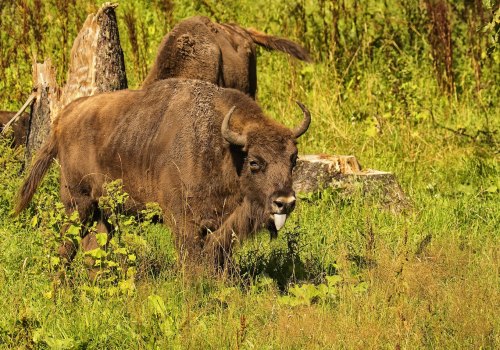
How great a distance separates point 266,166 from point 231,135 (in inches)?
14.9

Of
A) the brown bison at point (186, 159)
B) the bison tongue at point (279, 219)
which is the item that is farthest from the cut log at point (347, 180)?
the bison tongue at point (279, 219)

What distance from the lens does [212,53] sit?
7680 millimetres

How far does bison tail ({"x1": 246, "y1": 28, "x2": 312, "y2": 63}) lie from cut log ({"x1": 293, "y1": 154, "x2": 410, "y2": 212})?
2769mm

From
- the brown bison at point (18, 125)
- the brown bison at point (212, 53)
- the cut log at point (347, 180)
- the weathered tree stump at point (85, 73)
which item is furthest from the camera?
the brown bison at point (18, 125)

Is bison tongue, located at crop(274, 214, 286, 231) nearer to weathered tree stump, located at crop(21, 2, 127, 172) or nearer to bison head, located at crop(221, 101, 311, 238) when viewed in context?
bison head, located at crop(221, 101, 311, 238)

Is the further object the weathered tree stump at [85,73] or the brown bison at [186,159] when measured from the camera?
the weathered tree stump at [85,73]

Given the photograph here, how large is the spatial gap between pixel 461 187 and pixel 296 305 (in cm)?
353

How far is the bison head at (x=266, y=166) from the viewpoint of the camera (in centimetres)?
447

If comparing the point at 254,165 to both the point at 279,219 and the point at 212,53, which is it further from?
the point at 212,53

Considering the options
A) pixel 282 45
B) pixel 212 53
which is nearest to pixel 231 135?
pixel 212 53

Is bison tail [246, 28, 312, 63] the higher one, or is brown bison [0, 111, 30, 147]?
bison tail [246, 28, 312, 63]

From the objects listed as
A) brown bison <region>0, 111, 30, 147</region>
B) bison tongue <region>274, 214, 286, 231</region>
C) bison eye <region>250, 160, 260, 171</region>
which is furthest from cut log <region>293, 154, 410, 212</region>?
brown bison <region>0, 111, 30, 147</region>

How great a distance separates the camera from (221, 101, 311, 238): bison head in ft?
14.7

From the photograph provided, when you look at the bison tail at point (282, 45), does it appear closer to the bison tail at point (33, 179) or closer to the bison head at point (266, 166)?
the bison head at point (266, 166)
